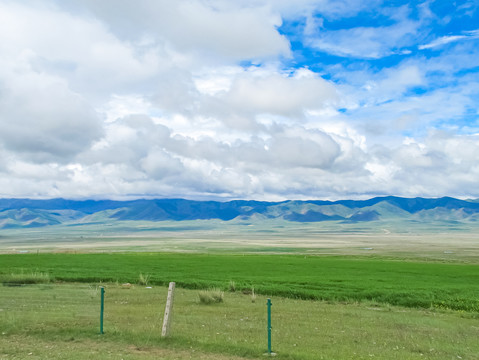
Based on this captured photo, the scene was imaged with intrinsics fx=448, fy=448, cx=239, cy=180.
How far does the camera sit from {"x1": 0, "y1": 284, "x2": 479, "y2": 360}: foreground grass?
15.7 m

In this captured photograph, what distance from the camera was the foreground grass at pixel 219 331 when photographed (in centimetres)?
1569

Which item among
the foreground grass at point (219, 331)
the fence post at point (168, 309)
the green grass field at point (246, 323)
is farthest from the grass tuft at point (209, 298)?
the fence post at point (168, 309)

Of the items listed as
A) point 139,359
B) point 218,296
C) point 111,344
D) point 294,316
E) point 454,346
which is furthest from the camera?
point 218,296

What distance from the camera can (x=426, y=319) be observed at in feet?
82.2

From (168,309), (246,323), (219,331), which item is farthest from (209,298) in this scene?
(168,309)

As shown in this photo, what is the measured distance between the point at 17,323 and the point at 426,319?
20.8m

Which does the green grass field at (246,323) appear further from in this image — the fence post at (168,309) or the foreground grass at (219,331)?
the fence post at (168,309)

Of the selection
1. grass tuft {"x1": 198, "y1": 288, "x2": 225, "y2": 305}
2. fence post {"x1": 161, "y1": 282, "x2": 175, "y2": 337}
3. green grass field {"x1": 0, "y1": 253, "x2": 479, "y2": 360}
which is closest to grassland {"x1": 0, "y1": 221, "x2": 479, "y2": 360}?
green grass field {"x1": 0, "y1": 253, "x2": 479, "y2": 360}

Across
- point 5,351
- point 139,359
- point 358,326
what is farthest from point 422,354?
point 5,351

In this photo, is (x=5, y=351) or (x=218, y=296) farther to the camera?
(x=218, y=296)

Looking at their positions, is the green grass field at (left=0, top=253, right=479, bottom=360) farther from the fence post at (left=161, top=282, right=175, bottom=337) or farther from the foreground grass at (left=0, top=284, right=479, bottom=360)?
the fence post at (left=161, top=282, right=175, bottom=337)

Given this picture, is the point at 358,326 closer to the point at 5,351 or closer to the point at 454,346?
the point at 454,346

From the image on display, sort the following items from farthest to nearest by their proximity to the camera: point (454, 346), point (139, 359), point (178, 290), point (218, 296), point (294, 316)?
point (178, 290), point (218, 296), point (294, 316), point (454, 346), point (139, 359)

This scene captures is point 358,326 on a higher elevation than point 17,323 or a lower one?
lower
